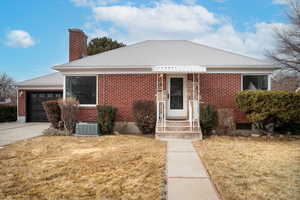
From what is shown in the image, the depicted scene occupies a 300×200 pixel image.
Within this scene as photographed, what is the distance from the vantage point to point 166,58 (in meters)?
11.0

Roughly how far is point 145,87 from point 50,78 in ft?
30.9

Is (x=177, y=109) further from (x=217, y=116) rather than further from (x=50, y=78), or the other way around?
(x=50, y=78)

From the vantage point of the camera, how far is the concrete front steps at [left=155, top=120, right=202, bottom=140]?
825 centimetres

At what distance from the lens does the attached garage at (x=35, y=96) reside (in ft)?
48.0

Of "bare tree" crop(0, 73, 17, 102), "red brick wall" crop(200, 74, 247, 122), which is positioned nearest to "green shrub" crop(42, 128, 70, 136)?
"red brick wall" crop(200, 74, 247, 122)

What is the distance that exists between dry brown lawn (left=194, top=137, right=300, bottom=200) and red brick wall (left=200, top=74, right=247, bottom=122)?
130 inches

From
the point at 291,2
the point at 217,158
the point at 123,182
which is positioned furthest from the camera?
the point at 291,2

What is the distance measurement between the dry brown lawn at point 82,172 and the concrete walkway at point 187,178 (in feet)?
0.76

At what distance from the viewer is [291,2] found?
17500 mm

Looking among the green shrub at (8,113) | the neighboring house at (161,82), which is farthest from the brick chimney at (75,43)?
the green shrub at (8,113)

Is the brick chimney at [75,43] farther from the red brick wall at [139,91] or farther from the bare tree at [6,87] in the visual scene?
the bare tree at [6,87]

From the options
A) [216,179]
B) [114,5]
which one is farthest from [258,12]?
[216,179]

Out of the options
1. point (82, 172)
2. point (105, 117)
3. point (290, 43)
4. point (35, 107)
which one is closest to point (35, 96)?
point (35, 107)

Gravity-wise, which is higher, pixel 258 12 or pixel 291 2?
pixel 291 2
